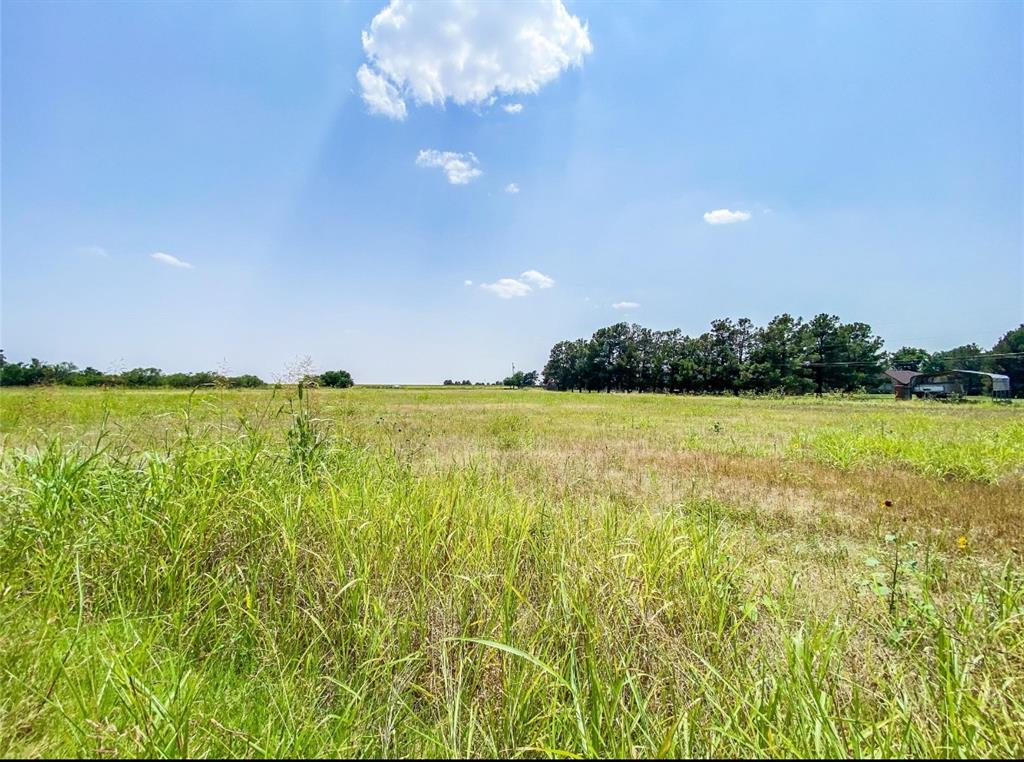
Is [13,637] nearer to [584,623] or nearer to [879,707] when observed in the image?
[584,623]

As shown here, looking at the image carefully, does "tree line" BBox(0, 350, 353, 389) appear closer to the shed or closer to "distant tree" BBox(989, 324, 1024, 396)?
the shed

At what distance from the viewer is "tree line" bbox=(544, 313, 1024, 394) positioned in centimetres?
5772

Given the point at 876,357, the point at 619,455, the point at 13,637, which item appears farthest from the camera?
the point at 876,357

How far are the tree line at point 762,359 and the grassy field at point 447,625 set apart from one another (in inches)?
2373

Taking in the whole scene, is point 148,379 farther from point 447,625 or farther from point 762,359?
point 762,359

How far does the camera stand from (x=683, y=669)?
5.79 ft

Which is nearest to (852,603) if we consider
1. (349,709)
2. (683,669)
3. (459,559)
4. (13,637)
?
(683,669)

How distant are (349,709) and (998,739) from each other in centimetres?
237

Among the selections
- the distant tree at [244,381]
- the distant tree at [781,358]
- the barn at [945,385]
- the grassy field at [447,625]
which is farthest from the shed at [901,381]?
the distant tree at [244,381]

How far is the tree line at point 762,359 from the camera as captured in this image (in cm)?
5772

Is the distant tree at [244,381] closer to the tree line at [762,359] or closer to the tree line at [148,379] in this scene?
the tree line at [148,379]

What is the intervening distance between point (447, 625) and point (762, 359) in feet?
235

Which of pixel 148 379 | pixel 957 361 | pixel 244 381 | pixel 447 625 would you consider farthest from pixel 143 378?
pixel 957 361

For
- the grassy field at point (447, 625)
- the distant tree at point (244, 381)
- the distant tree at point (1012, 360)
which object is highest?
the distant tree at point (1012, 360)
